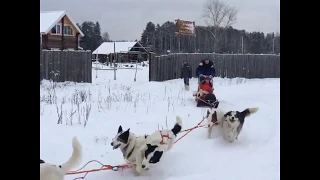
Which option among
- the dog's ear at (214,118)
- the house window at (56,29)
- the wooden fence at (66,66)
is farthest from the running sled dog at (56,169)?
the house window at (56,29)

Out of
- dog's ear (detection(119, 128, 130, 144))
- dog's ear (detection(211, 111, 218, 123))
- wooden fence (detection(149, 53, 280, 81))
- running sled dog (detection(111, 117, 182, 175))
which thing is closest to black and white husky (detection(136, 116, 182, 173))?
running sled dog (detection(111, 117, 182, 175))

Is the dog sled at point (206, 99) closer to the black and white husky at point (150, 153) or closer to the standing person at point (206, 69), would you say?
the standing person at point (206, 69)

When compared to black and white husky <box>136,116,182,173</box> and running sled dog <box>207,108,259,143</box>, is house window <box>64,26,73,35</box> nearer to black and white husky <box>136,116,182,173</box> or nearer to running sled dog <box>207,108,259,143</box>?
running sled dog <box>207,108,259,143</box>

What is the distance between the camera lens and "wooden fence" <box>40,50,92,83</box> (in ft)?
63.4

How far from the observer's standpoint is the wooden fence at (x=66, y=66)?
19312mm

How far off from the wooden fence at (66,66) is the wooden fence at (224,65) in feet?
12.4

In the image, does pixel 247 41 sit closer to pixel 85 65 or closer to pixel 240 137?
pixel 85 65

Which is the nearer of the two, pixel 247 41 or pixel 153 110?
pixel 153 110

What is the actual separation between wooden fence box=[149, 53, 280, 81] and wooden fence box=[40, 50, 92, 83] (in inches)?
149

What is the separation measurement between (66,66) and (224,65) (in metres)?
12.1

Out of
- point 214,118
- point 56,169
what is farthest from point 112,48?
point 56,169
